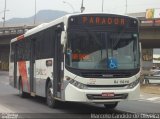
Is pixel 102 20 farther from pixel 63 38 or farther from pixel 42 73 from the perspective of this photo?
pixel 42 73

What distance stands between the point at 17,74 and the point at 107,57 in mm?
10360

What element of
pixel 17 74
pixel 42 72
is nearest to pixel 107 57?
pixel 42 72

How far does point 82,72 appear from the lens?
50.2ft

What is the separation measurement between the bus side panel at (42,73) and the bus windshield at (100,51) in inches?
89.2

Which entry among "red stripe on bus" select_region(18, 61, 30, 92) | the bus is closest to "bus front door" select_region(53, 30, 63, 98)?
the bus

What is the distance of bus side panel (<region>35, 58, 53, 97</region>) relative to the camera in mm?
17891

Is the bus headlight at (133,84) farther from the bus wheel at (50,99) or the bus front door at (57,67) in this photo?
the bus wheel at (50,99)

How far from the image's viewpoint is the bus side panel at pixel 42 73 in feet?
58.7

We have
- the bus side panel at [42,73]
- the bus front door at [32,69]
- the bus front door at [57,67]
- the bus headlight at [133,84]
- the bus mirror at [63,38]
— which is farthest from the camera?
the bus front door at [32,69]

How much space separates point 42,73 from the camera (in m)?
19.0

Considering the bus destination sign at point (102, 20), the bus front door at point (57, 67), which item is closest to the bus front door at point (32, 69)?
the bus front door at point (57, 67)

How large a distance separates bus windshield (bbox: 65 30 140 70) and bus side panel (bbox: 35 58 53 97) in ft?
→ 7.43

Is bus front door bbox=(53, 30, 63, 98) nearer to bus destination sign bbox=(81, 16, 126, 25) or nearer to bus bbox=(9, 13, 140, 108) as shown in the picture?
bus bbox=(9, 13, 140, 108)

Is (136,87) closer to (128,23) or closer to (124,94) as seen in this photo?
(124,94)
